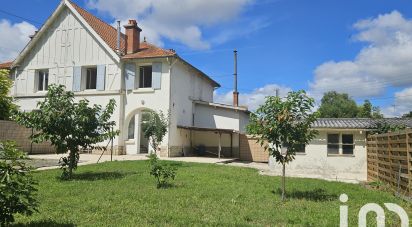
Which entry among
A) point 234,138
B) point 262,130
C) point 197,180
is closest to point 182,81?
point 234,138

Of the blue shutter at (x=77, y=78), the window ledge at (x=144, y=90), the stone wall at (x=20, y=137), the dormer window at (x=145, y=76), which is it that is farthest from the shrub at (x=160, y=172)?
the blue shutter at (x=77, y=78)

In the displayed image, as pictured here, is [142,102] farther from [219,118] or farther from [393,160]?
[393,160]

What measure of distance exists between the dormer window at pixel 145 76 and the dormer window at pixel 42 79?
830 cm

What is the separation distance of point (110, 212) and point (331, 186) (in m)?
8.62

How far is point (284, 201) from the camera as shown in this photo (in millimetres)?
9859

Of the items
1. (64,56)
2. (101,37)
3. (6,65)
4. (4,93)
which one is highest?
(101,37)

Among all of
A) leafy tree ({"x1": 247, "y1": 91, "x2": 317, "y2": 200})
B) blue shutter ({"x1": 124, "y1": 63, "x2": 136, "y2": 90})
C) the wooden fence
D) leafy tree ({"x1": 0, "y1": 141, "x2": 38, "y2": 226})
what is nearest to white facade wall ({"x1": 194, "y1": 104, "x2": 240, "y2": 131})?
blue shutter ({"x1": 124, "y1": 63, "x2": 136, "y2": 90})

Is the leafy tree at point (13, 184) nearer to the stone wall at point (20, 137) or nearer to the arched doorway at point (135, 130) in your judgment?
the stone wall at point (20, 137)

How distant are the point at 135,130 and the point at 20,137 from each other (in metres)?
7.64

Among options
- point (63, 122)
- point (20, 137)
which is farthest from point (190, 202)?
point (20, 137)

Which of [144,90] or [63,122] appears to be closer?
[63,122]

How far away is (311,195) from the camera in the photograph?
1113cm

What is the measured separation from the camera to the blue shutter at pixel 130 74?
87.4 ft

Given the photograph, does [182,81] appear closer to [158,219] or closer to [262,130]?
[262,130]
